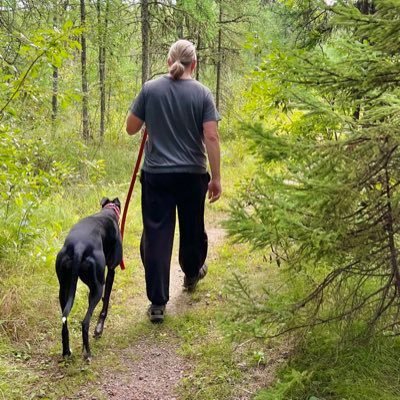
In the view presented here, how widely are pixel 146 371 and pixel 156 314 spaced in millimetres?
750

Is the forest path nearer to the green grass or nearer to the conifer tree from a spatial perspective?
the green grass

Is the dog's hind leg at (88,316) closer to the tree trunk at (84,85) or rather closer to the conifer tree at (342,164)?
the conifer tree at (342,164)

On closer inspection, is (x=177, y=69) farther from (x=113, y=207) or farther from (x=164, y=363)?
(x=164, y=363)

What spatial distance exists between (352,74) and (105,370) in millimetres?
2745

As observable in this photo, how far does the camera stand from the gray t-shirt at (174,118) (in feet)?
12.9

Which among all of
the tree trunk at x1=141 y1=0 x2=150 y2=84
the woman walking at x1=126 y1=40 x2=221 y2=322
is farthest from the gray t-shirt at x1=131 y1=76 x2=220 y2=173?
the tree trunk at x1=141 y1=0 x2=150 y2=84

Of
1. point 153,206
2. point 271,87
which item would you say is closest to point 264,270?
point 153,206

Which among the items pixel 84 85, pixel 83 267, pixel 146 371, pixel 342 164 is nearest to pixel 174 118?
pixel 83 267

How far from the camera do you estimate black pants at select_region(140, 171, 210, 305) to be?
4066 mm

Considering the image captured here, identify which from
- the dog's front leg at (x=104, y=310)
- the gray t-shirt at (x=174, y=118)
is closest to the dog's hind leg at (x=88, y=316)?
the dog's front leg at (x=104, y=310)

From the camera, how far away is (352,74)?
7.64ft

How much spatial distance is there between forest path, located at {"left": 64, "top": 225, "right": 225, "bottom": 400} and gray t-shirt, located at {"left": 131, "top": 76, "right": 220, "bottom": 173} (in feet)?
4.98

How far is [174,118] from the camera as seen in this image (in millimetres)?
3969

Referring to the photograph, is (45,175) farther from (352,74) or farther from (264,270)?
(352,74)
